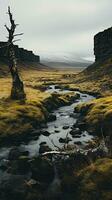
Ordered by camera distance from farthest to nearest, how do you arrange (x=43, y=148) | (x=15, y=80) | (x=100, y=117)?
(x=15, y=80)
(x=100, y=117)
(x=43, y=148)

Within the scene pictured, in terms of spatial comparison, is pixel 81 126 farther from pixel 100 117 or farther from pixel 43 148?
pixel 43 148

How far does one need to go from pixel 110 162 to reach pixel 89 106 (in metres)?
34.0

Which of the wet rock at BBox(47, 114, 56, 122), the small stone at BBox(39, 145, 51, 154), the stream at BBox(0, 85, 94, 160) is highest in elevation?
the wet rock at BBox(47, 114, 56, 122)

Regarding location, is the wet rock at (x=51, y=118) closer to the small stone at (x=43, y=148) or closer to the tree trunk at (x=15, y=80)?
the tree trunk at (x=15, y=80)

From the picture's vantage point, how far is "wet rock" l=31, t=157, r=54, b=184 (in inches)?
1357

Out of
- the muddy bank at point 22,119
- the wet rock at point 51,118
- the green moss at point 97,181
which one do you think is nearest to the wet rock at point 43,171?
the green moss at point 97,181

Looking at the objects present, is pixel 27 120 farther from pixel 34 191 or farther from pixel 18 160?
pixel 34 191

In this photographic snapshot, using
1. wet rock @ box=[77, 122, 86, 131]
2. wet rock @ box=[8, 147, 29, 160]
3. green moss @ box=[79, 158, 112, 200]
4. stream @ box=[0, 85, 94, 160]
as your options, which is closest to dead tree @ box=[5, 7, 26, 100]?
stream @ box=[0, 85, 94, 160]

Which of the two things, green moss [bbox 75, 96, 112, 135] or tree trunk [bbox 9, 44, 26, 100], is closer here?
green moss [bbox 75, 96, 112, 135]

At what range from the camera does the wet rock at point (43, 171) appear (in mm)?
34469

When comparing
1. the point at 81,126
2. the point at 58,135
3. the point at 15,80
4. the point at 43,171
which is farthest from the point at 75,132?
the point at 15,80

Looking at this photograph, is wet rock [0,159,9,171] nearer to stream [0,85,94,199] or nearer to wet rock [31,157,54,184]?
stream [0,85,94,199]

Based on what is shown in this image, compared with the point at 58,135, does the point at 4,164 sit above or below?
below

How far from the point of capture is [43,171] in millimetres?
34594
